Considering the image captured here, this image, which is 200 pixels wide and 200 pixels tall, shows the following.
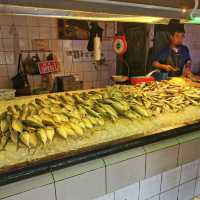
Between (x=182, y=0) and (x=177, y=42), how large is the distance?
3.36 m

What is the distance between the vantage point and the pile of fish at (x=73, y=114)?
1258mm

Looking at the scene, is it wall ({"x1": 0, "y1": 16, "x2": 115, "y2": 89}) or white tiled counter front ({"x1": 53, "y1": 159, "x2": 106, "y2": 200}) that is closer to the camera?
white tiled counter front ({"x1": 53, "y1": 159, "x2": 106, "y2": 200})

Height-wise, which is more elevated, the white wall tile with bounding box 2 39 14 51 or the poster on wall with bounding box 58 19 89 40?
the poster on wall with bounding box 58 19 89 40

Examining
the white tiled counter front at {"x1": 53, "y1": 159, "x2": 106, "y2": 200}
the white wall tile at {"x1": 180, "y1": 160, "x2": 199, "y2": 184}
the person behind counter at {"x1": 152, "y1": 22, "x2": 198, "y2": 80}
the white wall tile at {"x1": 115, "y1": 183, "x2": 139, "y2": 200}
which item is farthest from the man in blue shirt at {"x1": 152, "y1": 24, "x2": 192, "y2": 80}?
the white tiled counter front at {"x1": 53, "y1": 159, "x2": 106, "y2": 200}

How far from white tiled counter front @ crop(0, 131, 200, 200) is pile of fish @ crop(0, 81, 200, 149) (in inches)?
8.3

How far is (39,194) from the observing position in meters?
1.16

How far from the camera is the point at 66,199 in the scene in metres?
1.27

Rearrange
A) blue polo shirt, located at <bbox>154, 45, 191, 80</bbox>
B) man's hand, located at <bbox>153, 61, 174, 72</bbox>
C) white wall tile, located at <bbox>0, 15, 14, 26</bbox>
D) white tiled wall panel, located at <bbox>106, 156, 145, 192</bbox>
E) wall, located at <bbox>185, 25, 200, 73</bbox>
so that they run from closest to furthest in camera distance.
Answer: white tiled wall panel, located at <bbox>106, 156, 145, 192</bbox> < white wall tile, located at <bbox>0, 15, 14, 26</bbox> < man's hand, located at <bbox>153, 61, 174, 72</bbox> < blue polo shirt, located at <bbox>154, 45, 191, 80</bbox> < wall, located at <bbox>185, 25, 200, 73</bbox>

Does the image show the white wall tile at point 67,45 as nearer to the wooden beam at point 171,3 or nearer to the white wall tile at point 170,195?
the wooden beam at point 171,3

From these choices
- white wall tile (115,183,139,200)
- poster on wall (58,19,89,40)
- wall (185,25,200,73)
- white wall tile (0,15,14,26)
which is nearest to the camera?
white wall tile (115,183,139,200)

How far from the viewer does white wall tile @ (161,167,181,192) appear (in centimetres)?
169

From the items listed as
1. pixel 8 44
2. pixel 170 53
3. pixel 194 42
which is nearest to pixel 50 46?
pixel 8 44

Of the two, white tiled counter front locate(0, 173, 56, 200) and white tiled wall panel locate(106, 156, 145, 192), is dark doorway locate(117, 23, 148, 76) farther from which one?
white tiled counter front locate(0, 173, 56, 200)

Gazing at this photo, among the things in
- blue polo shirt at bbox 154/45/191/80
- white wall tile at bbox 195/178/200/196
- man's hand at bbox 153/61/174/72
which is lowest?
white wall tile at bbox 195/178/200/196
